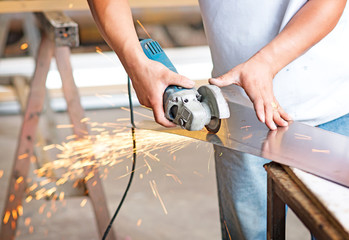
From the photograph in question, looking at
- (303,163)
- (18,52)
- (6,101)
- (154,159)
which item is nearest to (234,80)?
(303,163)

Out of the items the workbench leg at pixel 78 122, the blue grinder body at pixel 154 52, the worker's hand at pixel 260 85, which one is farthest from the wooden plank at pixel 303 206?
the workbench leg at pixel 78 122

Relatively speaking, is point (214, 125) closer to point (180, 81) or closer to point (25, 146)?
point (180, 81)

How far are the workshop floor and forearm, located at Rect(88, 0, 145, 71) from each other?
152 centimetres

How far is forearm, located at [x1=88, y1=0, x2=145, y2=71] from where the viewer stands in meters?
1.22

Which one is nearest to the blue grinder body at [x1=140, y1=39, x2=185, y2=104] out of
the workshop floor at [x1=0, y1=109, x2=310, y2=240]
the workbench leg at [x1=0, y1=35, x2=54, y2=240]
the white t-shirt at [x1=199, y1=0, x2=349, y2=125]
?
the white t-shirt at [x1=199, y1=0, x2=349, y2=125]

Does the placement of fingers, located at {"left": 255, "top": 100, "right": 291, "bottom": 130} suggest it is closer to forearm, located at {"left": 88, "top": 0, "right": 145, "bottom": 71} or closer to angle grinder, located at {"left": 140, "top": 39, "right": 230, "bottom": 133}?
angle grinder, located at {"left": 140, "top": 39, "right": 230, "bottom": 133}

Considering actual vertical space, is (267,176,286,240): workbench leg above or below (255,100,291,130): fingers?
below

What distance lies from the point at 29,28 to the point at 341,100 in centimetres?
254

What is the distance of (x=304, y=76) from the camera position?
1289 mm

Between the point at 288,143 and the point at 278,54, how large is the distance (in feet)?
0.75

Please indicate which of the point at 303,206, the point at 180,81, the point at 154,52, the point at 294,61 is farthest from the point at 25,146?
the point at 303,206

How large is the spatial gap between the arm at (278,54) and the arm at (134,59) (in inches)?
5.2

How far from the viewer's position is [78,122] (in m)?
2.09

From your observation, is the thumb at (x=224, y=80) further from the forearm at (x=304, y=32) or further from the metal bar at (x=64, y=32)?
the metal bar at (x=64, y=32)
